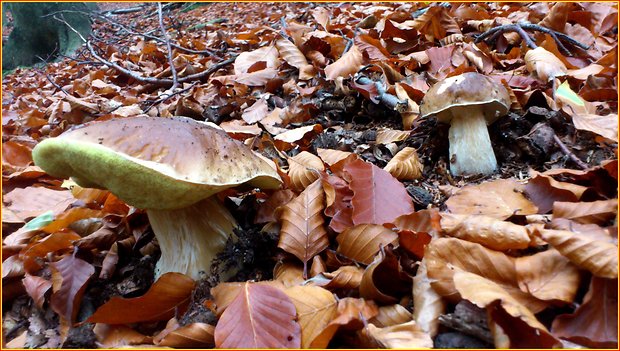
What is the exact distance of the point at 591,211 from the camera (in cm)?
111

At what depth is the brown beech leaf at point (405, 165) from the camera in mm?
1755

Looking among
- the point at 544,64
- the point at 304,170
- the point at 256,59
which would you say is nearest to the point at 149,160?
the point at 304,170

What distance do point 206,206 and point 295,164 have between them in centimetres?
52

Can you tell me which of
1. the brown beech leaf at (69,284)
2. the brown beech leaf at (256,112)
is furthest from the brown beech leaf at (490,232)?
the brown beech leaf at (256,112)

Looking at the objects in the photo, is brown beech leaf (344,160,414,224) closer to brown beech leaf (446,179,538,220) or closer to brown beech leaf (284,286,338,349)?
brown beech leaf (446,179,538,220)

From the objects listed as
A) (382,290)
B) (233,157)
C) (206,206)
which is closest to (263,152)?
(206,206)

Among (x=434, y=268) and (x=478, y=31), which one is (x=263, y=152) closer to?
(x=434, y=268)

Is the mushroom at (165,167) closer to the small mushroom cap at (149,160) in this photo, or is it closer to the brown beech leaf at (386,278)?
the small mushroom cap at (149,160)

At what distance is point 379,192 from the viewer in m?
1.47

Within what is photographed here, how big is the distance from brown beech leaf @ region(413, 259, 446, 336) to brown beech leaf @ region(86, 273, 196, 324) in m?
0.70

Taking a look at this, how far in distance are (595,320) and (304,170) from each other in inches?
44.6

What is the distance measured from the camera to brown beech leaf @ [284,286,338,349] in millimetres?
1000

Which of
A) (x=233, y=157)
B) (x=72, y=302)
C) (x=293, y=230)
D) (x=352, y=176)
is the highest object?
(x=233, y=157)

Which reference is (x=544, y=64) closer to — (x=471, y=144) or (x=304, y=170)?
(x=471, y=144)
